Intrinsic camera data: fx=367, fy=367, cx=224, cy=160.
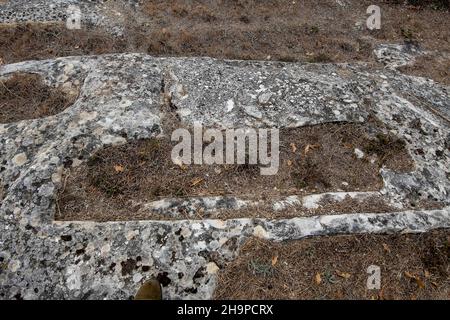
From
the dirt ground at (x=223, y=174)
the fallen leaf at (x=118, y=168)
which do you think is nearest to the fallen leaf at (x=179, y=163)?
the dirt ground at (x=223, y=174)

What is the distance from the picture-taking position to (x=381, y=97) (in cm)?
930

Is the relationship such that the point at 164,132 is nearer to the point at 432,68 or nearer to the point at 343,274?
the point at 343,274

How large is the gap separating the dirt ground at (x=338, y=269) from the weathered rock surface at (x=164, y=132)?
0.21 meters

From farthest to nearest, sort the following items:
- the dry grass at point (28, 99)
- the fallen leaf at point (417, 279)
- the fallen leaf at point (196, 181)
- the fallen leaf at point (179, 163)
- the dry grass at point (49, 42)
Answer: the dry grass at point (49, 42) → the dry grass at point (28, 99) → the fallen leaf at point (179, 163) → the fallen leaf at point (196, 181) → the fallen leaf at point (417, 279)

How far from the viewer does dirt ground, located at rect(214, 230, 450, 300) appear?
19.0 ft

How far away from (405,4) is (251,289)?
44.0ft

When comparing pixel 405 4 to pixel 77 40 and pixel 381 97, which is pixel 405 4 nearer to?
pixel 381 97

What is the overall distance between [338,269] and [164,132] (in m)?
4.38

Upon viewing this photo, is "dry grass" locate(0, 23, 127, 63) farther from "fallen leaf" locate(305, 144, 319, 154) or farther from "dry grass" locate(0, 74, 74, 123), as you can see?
"fallen leaf" locate(305, 144, 319, 154)

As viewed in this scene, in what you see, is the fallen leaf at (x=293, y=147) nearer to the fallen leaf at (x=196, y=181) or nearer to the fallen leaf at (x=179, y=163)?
the fallen leaf at (x=196, y=181)

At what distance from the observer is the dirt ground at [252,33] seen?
11.1 metres

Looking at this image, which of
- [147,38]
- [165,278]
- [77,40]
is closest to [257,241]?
[165,278]

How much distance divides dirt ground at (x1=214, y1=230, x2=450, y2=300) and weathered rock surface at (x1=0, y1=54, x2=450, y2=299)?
0.21 meters

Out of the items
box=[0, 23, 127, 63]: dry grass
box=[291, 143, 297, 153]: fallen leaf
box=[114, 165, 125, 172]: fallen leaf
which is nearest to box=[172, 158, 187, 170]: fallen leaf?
box=[114, 165, 125, 172]: fallen leaf
